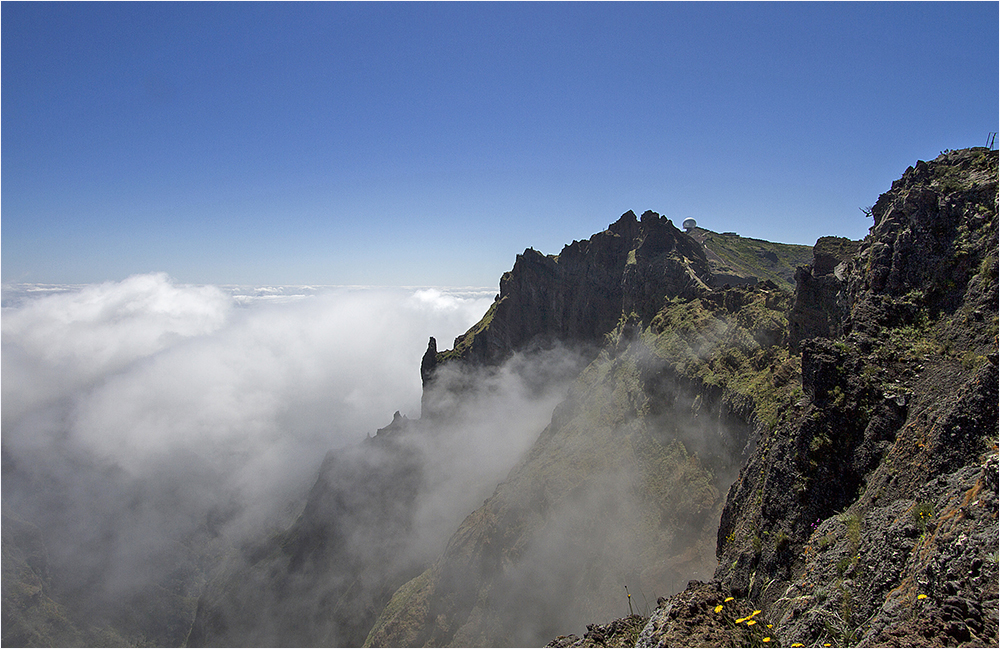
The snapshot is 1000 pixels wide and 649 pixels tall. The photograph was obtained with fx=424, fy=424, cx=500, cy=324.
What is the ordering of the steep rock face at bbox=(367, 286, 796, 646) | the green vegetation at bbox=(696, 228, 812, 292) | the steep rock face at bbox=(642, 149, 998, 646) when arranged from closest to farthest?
the steep rock face at bbox=(642, 149, 998, 646)
the steep rock face at bbox=(367, 286, 796, 646)
the green vegetation at bbox=(696, 228, 812, 292)

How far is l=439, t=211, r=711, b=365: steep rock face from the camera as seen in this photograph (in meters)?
67.4

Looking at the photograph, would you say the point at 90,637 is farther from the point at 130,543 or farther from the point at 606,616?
the point at 606,616

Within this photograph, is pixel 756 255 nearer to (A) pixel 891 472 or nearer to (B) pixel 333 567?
(A) pixel 891 472

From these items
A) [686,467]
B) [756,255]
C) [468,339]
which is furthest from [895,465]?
[756,255]

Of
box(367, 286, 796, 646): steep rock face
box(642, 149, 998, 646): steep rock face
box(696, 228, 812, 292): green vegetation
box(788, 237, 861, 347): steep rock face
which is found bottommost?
box(367, 286, 796, 646): steep rock face

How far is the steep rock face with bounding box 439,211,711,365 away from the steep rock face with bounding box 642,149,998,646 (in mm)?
39882

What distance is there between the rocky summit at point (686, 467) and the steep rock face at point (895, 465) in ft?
0.26

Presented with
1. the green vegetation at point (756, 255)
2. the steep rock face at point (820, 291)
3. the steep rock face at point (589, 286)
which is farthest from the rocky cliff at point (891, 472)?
the green vegetation at point (756, 255)

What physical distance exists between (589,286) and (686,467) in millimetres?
51213

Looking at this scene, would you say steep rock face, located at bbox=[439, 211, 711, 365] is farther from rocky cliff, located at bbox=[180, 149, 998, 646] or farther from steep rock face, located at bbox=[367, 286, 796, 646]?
steep rock face, located at bbox=[367, 286, 796, 646]

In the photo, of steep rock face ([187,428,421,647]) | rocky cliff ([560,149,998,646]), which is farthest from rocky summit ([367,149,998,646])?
steep rock face ([187,428,421,647])

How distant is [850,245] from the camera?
3388cm

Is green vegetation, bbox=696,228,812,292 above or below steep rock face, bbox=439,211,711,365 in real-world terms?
above

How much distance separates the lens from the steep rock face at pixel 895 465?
807 centimetres
